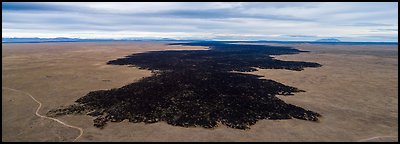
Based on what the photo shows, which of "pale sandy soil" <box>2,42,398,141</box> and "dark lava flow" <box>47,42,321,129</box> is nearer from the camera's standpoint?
"pale sandy soil" <box>2,42,398,141</box>

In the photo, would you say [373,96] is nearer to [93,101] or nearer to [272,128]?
[272,128]

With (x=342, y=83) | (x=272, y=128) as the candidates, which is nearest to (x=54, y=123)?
(x=272, y=128)

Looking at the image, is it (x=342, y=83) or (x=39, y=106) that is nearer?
(x=39, y=106)

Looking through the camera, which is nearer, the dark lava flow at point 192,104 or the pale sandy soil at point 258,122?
the pale sandy soil at point 258,122

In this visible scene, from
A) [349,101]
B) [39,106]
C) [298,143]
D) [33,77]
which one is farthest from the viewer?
[33,77]

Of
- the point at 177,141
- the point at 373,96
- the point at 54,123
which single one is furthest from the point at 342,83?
the point at 54,123

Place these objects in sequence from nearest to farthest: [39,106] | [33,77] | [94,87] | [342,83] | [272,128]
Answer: [272,128] < [39,106] < [94,87] < [342,83] < [33,77]

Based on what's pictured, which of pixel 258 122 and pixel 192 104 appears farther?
pixel 192 104

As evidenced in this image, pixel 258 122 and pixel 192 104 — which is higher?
pixel 192 104

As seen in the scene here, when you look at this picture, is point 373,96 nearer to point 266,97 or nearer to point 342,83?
point 342,83
